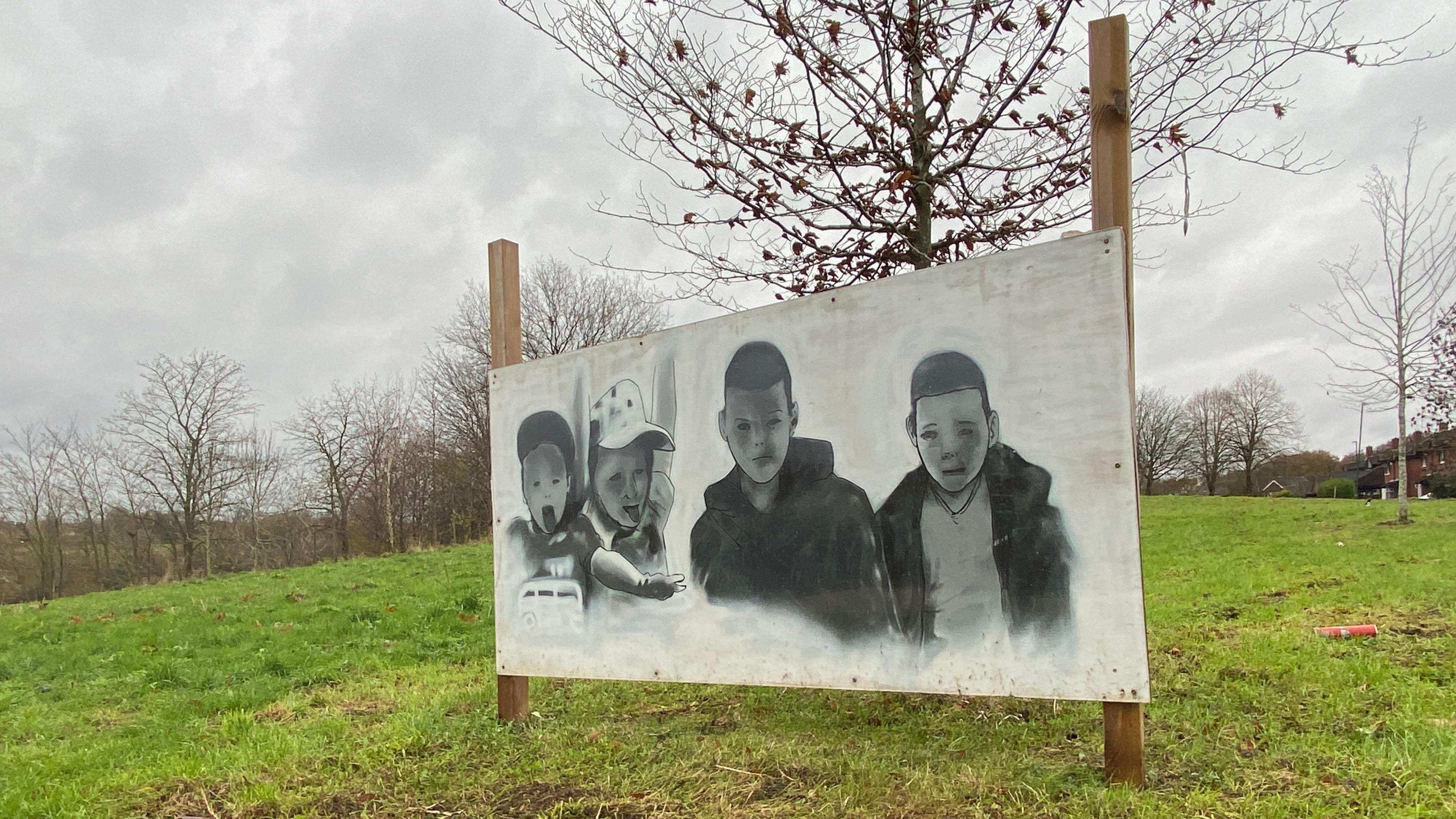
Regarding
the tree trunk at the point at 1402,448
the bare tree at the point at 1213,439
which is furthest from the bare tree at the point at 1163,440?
the tree trunk at the point at 1402,448

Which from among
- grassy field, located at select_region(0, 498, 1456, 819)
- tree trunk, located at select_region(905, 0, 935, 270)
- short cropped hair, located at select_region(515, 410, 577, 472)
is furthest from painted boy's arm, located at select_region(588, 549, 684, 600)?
tree trunk, located at select_region(905, 0, 935, 270)

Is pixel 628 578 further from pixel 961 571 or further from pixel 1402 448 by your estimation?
pixel 1402 448

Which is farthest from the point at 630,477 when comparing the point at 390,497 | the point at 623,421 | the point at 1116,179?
the point at 390,497

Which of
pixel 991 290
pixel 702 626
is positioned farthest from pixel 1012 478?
pixel 702 626

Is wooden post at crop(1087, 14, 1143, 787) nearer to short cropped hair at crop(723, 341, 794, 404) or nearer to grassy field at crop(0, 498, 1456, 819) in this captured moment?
grassy field at crop(0, 498, 1456, 819)

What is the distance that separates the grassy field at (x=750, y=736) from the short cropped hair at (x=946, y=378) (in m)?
1.49

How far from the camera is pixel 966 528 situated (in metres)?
3.25

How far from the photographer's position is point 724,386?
13.2 feet

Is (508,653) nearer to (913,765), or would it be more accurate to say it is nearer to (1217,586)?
(913,765)

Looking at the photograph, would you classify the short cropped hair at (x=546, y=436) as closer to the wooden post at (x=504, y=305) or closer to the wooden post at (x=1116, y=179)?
the wooden post at (x=504, y=305)

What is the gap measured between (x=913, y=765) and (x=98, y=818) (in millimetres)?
3723

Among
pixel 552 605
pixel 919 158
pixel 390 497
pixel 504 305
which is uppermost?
pixel 919 158

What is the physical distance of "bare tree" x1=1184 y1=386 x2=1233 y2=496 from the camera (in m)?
43.8

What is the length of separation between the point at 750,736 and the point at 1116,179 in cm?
295
